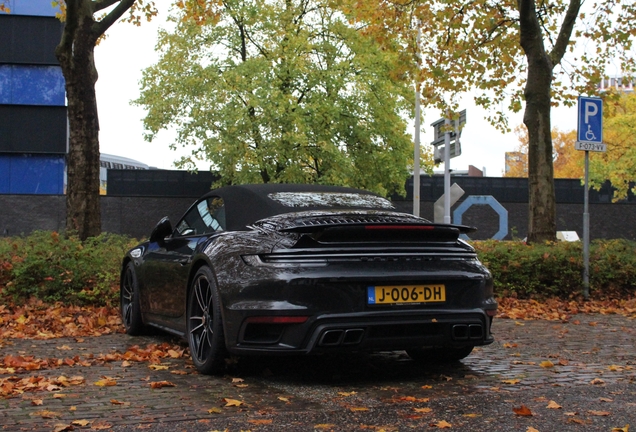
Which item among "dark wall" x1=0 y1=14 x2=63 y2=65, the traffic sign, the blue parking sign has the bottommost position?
the traffic sign

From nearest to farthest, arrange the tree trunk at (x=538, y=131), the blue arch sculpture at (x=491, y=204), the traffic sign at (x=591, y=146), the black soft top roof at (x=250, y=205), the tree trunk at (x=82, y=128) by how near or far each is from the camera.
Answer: the black soft top roof at (x=250, y=205), the traffic sign at (x=591, y=146), the tree trunk at (x=82, y=128), the tree trunk at (x=538, y=131), the blue arch sculpture at (x=491, y=204)

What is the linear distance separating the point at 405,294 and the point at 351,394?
2.52 ft

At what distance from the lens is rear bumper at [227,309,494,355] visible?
5105 millimetres

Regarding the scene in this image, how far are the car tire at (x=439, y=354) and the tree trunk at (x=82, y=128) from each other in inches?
278

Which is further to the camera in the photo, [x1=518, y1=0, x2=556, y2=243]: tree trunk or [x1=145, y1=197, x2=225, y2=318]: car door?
[x1=518, y1=0, x2=556, y2=243]: tree trunk

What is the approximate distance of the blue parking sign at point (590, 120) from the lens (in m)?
11.7

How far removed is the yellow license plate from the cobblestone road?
571 mm

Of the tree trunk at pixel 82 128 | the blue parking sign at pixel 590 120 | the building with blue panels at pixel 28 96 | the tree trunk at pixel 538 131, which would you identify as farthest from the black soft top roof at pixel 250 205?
the building with blue panels at pixel 28 96

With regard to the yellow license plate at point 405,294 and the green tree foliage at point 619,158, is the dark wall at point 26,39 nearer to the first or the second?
the green tree foliage at point 619,158

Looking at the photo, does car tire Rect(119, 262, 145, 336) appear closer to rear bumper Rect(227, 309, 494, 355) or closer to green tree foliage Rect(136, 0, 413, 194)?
rear bumper Rect(227, 309, 494, 355)

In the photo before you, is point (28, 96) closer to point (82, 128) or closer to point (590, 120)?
point (82, 128)

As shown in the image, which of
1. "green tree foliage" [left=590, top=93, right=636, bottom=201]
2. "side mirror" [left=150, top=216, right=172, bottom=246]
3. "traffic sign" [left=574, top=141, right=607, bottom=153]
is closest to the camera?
"side mirror" [left=150, top=216, right=172, bottom=246]

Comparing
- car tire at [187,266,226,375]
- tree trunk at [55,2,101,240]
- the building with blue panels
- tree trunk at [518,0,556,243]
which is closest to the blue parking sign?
tree trunk at [518,0,556,243]

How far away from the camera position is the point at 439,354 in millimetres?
6328
